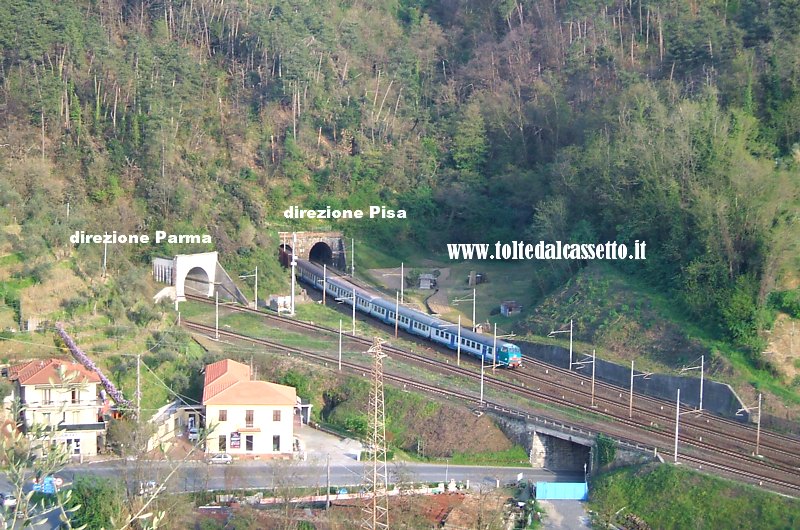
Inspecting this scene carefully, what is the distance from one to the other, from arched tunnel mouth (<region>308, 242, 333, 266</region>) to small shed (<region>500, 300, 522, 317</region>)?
12.3 m

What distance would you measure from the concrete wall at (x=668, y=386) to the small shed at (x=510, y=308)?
5881 millimetres

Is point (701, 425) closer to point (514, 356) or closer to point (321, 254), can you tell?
point (514, 356)

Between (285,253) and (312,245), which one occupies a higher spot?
(312,245)

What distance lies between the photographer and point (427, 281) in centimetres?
6025

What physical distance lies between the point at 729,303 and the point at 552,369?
732 cm

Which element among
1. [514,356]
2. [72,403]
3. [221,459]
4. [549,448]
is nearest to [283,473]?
[221,459]

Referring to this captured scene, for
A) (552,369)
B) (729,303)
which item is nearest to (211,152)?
(552,369)

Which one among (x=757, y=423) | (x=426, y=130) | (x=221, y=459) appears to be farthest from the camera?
(x=426, y=130)

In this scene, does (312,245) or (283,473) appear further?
(312,245)

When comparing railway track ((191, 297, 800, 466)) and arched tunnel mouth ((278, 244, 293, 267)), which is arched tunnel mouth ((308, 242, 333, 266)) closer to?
arched tunnel mouth ((278, 244, 293, 267))

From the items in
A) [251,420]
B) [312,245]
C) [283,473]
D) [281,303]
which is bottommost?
[283,473]

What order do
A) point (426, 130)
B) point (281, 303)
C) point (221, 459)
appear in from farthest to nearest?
point (426, 130) → point (281, 303) → point (221, 459)

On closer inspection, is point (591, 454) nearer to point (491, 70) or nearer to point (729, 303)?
point (729, 303)

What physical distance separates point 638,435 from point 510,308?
1672 centimetres
